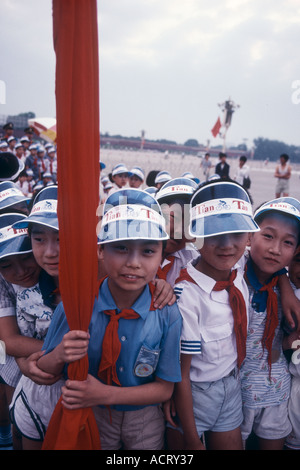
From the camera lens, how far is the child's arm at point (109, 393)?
121 cm

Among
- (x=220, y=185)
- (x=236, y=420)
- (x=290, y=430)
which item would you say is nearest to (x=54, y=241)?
(x=220, y=185)

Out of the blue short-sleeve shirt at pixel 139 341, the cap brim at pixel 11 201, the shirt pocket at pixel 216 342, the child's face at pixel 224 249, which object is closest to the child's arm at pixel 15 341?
the blue short-sleeve shirt at pixel 139 341

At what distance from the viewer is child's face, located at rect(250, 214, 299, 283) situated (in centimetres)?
172

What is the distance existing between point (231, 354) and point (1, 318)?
4.15ft

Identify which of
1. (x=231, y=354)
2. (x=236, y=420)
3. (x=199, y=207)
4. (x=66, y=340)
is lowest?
(x=236, y=420)

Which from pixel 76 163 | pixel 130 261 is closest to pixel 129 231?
pixel 130 261

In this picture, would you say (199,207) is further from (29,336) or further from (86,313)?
(29,336)

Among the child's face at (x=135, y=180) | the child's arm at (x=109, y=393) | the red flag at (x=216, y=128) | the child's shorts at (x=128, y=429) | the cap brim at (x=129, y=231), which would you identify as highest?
the red flag at (x=216, y=128)

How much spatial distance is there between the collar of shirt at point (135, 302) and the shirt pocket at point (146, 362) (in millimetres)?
161

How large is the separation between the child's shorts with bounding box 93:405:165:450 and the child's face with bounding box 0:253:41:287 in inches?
30.3

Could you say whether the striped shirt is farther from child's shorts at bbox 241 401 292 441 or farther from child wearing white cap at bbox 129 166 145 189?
child wearing white cap at bbox 129 166 145 189

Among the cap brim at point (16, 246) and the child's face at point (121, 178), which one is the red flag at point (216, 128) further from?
the cap brim at point (16, 246)
